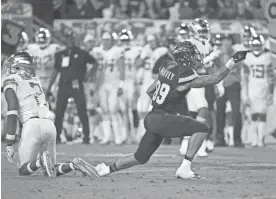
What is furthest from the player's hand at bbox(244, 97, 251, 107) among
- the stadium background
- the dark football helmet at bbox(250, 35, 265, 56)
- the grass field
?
the grass field

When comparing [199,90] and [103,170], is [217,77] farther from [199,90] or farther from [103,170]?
[199,90]

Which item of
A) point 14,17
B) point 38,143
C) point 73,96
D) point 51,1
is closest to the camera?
point 38,143

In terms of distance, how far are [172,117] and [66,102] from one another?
7715 mm

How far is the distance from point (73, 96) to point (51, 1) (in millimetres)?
5539

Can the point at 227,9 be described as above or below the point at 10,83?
above

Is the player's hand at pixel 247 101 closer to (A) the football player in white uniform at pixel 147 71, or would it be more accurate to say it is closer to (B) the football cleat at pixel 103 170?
(A) the football player in white uniform at pixel 147 71

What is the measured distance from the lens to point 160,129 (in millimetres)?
9633

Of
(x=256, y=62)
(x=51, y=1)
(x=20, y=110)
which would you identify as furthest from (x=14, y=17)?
(x=20, y=110)

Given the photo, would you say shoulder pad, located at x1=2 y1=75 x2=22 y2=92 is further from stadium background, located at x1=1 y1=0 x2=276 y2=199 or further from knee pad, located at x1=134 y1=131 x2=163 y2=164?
knee pad, located at x1=134 y1=131 x2=163 y2=164

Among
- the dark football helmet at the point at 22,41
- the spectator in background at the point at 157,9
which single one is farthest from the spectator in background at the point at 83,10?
the dark football helmet at the point at 22,41

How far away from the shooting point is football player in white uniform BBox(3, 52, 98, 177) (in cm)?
986

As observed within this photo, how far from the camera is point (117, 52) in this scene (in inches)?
715

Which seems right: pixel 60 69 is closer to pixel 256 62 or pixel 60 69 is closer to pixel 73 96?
pixel 73 96

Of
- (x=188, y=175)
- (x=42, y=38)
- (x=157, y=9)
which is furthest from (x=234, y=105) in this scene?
(x=188, y=175)
